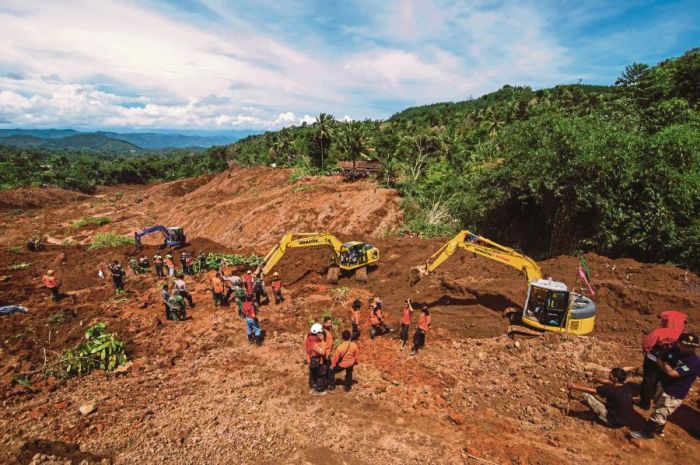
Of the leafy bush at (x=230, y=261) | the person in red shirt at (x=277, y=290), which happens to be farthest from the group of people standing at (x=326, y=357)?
the leafy bush at (x=230, y=261)

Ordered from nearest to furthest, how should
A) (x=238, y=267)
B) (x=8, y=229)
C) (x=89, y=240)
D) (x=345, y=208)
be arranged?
(x=238, y=267), (x=345, y=208), (x=89, y=240), (x=8, y=229)

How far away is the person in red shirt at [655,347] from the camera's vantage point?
653 cm

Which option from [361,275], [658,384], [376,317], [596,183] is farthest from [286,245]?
[596,183]

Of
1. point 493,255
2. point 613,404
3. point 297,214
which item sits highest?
point 493,255

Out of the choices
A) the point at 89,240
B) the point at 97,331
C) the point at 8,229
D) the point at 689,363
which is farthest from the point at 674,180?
the point at 8,229

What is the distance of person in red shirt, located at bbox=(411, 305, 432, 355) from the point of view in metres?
10.3

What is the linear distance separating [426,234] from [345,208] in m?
7.31

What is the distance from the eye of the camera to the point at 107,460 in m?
6.41

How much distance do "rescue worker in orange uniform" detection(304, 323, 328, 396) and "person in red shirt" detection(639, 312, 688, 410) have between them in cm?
628

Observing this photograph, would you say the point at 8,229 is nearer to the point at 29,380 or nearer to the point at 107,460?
the point at 29,380

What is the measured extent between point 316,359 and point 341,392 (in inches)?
47.2

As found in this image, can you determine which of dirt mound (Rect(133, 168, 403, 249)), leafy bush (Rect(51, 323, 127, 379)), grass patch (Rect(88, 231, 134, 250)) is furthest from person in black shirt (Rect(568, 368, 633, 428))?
grass patch (Rect(88, 231, 134, 250))

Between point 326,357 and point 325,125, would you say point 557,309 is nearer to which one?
point 326,357

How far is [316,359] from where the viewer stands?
8312mm
